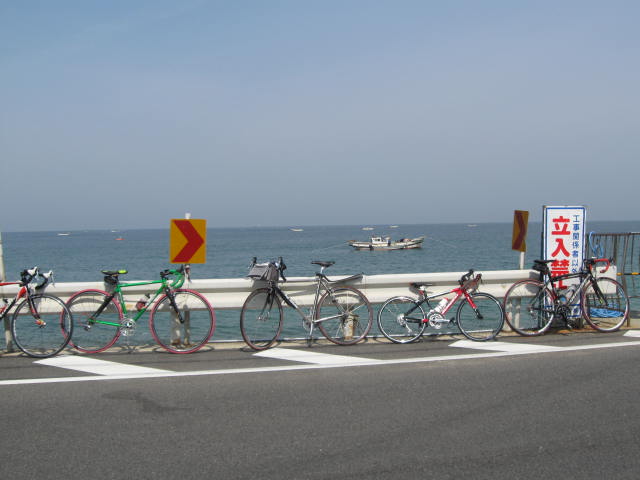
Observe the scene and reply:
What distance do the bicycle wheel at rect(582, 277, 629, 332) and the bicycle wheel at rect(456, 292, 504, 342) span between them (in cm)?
148

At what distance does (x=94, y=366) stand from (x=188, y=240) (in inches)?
88.2

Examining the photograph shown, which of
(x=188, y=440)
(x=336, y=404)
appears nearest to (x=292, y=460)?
(x=188, y=440)

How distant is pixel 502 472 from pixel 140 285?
5.55m

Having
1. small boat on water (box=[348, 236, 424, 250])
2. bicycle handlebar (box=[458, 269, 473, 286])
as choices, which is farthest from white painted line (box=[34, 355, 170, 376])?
small boat on water (box=[348, 236, 424, 250])

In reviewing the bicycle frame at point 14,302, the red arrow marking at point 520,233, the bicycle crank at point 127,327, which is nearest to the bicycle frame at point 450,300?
the red arrow marking at point 520,233

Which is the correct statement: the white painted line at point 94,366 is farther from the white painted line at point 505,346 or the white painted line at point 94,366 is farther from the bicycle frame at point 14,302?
the white painted line at point 505,346

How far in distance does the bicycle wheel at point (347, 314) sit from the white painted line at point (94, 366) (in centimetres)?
254

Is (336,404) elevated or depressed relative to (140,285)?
depressed

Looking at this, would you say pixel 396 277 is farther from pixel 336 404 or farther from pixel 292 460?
pixel 292 460

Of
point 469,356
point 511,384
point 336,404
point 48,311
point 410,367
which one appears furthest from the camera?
point 48,311

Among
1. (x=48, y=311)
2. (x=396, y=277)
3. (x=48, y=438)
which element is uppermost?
(x=396, y=277)

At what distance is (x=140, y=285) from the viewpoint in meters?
7.70

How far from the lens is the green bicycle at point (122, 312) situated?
7398 millimetres

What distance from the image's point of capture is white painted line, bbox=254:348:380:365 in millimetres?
6766
